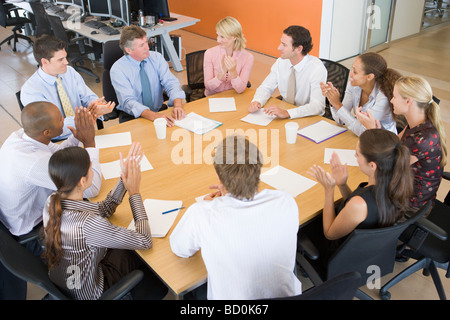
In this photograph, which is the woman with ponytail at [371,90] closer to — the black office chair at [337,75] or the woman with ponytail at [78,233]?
the black office chair at [337,75]

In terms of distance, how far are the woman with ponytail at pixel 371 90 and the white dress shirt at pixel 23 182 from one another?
1.65 meters

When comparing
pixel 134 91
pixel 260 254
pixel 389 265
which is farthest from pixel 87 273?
pixel 134 91

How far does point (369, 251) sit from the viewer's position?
185 centimetres

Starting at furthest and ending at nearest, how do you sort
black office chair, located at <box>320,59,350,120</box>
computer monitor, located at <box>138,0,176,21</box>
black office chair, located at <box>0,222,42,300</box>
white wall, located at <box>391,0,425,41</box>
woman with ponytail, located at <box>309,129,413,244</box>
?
white wall, located at <box>391,0,425,41</box> < computer monitor, located at <box>138,0,176,21</box> < black office chair, located at <box>320,59,350,120</box> < black office chair, located at <box>0,222,42,300</box> < woman with ponytail, located at <box>309,129,413,244</box>

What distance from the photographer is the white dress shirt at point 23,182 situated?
2.10m

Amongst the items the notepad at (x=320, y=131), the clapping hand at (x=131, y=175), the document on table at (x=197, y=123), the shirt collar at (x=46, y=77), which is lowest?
the notepad at (x=320, y=131)

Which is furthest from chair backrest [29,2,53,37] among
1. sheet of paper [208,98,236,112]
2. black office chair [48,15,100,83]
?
sheet of paper [208,98,236,112]

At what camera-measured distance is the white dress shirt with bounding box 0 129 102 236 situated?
2.10m

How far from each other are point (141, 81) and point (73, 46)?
325 centimetres

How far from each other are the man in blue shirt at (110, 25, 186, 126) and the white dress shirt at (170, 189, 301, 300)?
1.47 meters

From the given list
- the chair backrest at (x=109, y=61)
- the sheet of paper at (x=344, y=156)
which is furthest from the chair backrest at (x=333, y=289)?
the chair backrest at (x=109, y=61)

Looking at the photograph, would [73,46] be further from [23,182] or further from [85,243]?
[85,243]

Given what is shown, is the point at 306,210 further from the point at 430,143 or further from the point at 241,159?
the point at 430,143

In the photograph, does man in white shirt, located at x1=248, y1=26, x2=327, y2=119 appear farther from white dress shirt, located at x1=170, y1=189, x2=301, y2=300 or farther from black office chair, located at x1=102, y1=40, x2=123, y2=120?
white dress shirt, located at x1=170, y1=189, x2=301, y2=300
